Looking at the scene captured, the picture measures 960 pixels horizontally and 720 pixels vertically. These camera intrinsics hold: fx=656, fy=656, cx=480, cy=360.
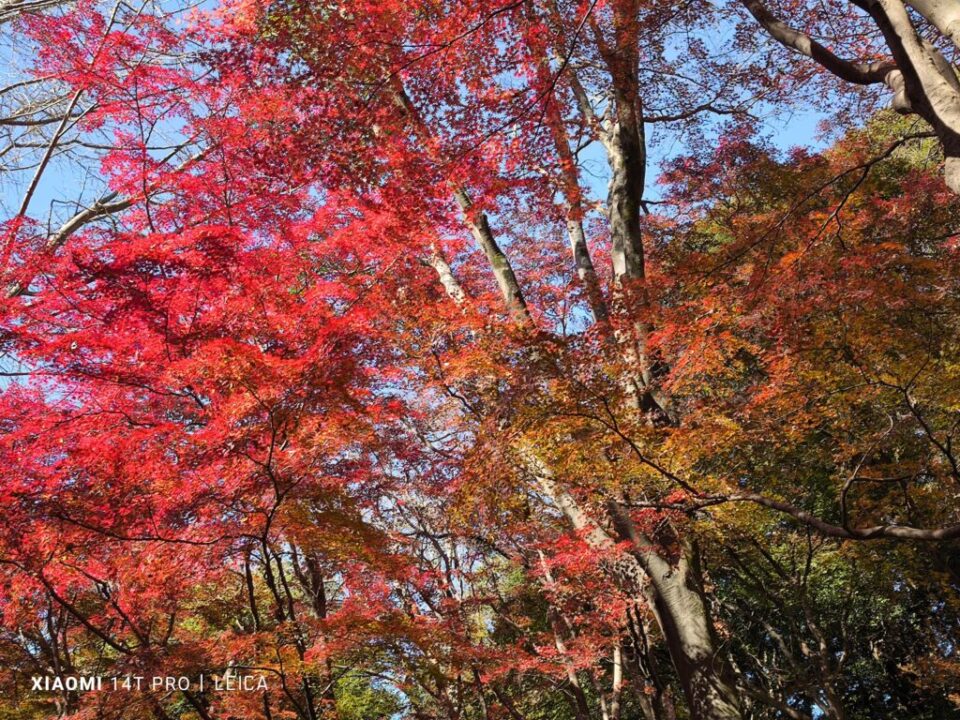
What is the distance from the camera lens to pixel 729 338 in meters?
7.91

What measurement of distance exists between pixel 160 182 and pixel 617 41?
19.0 ft

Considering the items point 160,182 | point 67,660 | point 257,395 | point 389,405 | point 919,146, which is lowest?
point 67,660

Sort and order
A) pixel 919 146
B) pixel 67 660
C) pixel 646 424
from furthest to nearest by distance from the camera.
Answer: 1. pixel 919 146
2. pixel 67 660
3. pixel 646 424

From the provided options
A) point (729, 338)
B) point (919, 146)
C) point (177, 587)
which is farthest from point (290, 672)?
point (919, 146)

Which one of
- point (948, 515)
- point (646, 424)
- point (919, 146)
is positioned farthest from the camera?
point (919, 146)

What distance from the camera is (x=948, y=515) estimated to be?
934cm

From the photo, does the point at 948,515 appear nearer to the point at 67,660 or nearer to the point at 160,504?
the point at 160,504

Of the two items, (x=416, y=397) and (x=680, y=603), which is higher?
(x=416, y=397)

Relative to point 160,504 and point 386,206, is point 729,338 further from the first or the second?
point 160,504

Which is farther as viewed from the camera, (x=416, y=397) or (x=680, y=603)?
(x=416, y=397)

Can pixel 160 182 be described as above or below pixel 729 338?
above

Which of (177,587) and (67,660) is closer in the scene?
(177,587)

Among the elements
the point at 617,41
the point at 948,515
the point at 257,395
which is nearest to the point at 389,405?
the point at 257,395

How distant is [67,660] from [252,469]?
13.1 feet
